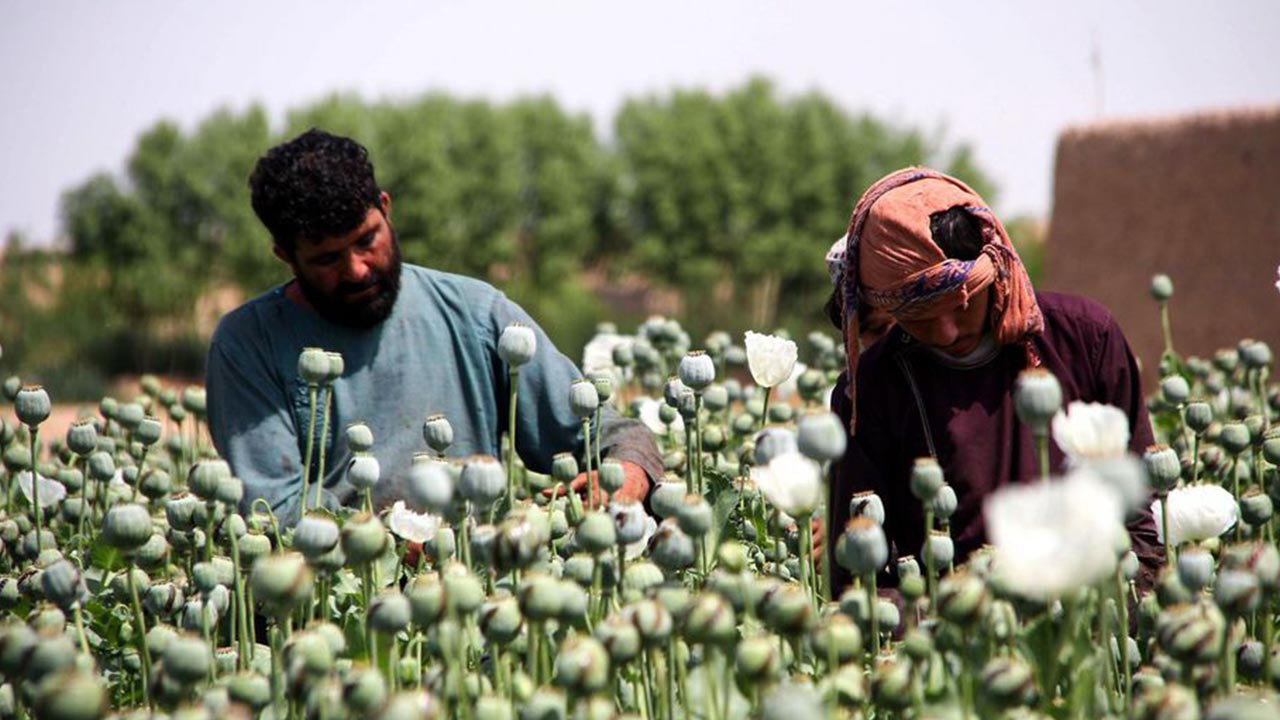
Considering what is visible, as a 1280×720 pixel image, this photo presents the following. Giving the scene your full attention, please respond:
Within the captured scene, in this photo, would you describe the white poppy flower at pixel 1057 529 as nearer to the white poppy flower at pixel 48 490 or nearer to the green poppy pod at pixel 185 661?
the green poppy pod at pixel 185 661

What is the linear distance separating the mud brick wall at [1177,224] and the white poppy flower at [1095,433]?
16.6 ft

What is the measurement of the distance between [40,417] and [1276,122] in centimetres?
549

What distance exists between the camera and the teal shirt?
3273 mm

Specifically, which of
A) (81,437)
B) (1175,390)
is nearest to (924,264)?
(1175,390)

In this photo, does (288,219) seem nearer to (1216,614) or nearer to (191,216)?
(1216,614)

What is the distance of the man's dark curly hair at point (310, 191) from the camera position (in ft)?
10.5

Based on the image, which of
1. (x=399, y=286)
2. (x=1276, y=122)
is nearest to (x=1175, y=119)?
(x=1276, y=122)

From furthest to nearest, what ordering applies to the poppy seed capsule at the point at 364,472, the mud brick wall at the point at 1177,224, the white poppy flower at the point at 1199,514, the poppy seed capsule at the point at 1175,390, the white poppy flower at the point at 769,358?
the mud brick wall at the point at 1177,224, the poppy seed capsule at the point at 1175,390, the white poppy flower at the point at 769,358, the poppy seed capsule at the point at 364,472, the white poppy flower at the point at 1199,514

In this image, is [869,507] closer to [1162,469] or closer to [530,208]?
[1162,469]

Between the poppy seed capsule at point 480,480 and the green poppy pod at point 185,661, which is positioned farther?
the poppy seed capsule at point 480,480

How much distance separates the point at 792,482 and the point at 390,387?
6.29ft

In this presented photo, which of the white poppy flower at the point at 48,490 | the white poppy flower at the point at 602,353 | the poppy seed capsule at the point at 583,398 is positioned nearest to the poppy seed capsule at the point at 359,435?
the poppy seed capsule at the point at 583,398

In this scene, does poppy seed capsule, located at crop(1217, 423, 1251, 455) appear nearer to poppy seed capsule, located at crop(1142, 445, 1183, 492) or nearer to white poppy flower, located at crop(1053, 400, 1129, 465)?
poppy seed capsule, located at crop(1142, 445, 1183, 492)

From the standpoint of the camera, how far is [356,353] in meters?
3.37
